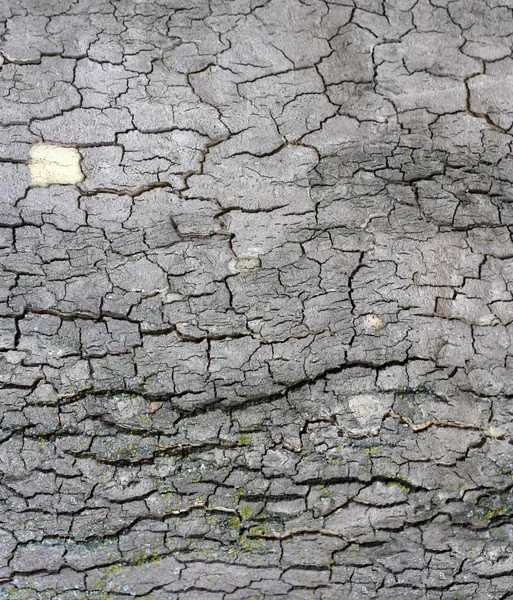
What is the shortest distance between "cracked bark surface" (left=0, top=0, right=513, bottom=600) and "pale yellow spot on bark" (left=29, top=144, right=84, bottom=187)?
38 millimetres

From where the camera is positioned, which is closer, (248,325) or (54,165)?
(248,325)

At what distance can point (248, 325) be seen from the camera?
230 cm

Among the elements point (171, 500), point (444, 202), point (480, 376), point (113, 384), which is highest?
point (444, 202)

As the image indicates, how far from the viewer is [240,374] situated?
7.43 feet

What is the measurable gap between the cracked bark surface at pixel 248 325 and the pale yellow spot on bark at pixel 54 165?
4cm

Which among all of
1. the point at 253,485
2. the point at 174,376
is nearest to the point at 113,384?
the point at 174,376

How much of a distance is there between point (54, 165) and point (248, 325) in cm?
109

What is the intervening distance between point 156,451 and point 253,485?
1.33 ft

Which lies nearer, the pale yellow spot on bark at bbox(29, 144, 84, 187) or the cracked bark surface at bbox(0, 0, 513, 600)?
the cracked bark surface at bbox(0, 0, 513, 600)

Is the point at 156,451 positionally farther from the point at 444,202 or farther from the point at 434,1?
the point at 434,1

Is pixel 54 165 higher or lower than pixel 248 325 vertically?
higher

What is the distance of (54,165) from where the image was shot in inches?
95.3

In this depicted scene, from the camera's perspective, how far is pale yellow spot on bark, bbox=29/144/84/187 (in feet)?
7.91

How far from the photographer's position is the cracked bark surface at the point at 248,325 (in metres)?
2.23
